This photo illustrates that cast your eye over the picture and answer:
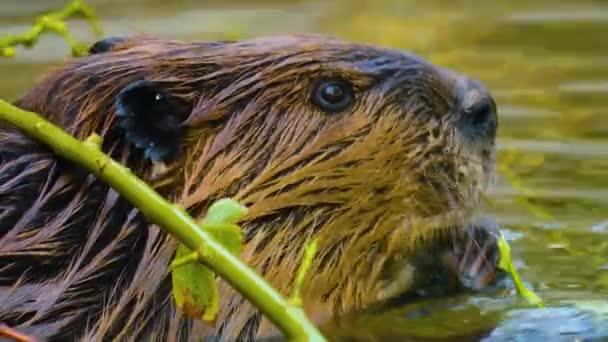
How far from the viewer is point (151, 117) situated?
3293 millimetres

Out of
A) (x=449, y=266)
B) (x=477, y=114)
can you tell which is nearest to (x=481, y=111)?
(x=477, y=114)

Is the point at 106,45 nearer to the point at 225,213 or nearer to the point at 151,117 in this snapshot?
the point at 151,117

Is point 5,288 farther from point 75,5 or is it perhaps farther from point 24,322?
point 75,5

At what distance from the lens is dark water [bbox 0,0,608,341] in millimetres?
3590

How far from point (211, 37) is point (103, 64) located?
4098 millimetres

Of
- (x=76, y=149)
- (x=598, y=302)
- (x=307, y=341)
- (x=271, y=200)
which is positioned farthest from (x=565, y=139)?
(x=307, y=341)

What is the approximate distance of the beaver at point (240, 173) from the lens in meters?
3.27

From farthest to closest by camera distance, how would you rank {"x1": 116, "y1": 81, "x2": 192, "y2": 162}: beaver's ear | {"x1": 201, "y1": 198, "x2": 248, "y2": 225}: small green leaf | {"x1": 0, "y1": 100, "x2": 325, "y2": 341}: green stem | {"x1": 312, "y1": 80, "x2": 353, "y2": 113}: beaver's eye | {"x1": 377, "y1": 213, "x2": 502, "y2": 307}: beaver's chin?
1. {"x1": 377, "y1": 213, "x2": 502, "y2": 307}: beaver's chin
2. {"x1": 312, "y1": 80, "x2": 353, "y2": 113}: beaver's eye
3. {"x1": 116, "y1": 81, "x2": 192, "y2": 162}: beaver's ear
4. {"x1": 201, "y1": 198, "x2": 248, "y2": 225}: small green leaf
5. {"x1": 0, "y1": 100, "x2": 325, "y2": 341}: green stem

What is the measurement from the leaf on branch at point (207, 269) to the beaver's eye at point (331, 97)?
93 cm

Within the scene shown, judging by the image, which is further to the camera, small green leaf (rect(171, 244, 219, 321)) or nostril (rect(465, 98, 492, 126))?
nostril (rect(465, 98, 492, 126))

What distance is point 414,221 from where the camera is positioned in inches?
134

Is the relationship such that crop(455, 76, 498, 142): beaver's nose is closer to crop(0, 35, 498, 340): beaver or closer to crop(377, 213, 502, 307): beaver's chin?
crop(0, 35, 498, 340): beaver

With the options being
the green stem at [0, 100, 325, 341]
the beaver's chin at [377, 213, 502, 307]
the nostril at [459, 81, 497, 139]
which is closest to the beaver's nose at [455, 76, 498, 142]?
the nostril at [459, 81, 497, 139]

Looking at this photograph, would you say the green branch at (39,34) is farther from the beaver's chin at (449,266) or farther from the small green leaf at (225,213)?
the small green leaf at (225,213)
